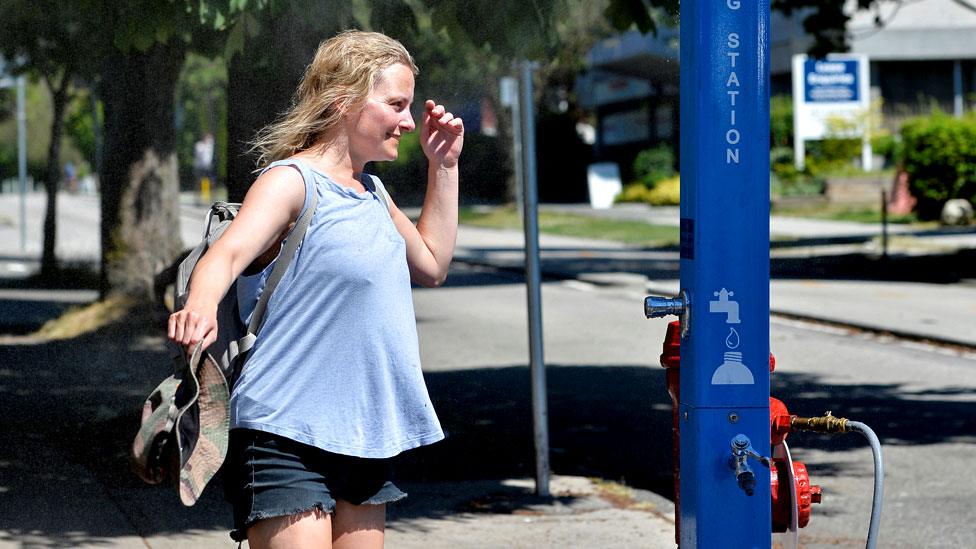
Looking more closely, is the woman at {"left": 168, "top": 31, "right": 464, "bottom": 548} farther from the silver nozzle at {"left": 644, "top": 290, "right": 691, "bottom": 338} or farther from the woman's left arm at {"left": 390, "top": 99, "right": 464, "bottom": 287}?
the silver nozzle at {"left": 644, "top": 290, "right": 691, "bottom": 338}

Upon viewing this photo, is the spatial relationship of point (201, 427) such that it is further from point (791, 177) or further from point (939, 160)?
point (791, 177)

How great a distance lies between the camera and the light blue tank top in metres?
3.00

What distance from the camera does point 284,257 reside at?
3.01 m

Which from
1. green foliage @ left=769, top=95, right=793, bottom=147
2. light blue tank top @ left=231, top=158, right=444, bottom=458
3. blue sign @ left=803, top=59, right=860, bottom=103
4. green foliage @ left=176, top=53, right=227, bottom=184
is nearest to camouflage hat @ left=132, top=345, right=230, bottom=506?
light blue tank top @ left=231, top=158, right=444, bottom=458

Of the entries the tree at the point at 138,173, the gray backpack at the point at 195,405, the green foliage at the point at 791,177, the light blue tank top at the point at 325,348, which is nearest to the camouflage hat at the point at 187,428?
the gray backpack at the point at 195,405

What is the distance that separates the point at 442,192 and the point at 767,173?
797mm

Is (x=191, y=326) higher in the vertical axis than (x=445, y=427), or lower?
higher

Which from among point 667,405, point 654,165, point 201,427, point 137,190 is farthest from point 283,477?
point 654,165

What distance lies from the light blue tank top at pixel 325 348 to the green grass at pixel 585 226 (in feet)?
70.1

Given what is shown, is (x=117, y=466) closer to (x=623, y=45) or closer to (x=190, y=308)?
(x=190, y=308)

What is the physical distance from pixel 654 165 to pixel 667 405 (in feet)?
107

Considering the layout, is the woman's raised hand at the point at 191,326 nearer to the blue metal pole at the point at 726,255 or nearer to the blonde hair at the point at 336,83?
the blonde hair at the point at 336,83

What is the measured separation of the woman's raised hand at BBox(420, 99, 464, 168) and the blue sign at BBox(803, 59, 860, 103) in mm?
31802

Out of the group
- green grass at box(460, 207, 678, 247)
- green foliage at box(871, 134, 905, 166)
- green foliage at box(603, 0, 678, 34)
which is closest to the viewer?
green foliage at box(603, 0, 678, 34)
